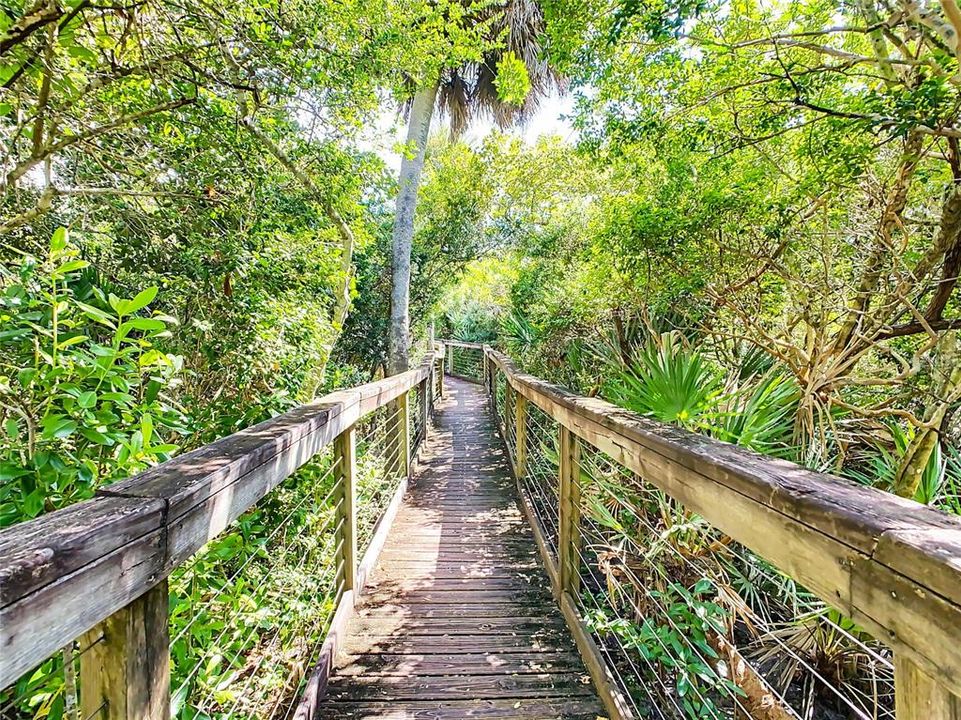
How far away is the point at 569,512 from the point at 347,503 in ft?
3.60

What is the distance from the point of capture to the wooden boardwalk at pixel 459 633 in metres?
1.85

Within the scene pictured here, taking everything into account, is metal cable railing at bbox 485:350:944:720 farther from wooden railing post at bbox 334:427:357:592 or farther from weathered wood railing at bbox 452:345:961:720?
wooden railing post at bbox 334:427:357:592

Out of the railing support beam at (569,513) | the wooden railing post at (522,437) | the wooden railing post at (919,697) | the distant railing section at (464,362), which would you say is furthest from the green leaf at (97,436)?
the distant railing section at (464,362)

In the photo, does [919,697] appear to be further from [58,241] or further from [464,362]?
[464,362]

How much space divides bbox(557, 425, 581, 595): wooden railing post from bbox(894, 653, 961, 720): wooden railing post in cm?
163

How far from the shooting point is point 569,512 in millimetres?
2314

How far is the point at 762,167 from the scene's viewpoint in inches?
105

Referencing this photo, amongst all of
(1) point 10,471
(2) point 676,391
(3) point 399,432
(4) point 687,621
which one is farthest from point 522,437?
(1) point 10,471

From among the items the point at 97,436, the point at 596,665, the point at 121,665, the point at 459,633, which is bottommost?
the point at 459,633

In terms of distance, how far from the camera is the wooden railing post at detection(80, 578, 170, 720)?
2.56ft

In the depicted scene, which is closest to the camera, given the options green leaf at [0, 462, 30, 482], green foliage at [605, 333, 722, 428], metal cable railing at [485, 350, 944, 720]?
green leaf at [0, 462, 30, 482]

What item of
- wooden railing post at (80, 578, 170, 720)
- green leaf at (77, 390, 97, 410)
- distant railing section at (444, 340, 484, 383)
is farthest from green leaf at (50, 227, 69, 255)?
distant railing section at (444, 340, 484, 383)

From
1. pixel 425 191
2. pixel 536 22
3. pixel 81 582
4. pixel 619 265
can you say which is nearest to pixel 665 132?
pixel 619 265

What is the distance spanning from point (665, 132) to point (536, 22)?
17.6 feet
